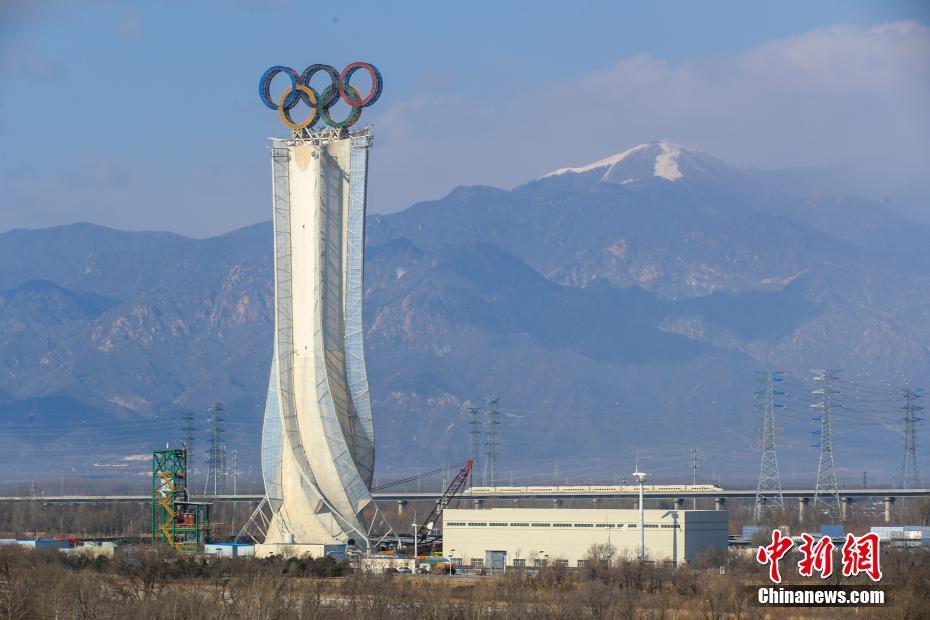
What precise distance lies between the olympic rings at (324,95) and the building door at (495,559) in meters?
35.0

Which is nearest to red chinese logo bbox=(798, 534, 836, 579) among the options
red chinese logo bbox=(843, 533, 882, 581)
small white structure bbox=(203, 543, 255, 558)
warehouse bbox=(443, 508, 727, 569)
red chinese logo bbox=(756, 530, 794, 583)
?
red chinese logo bbox=(843, 533, 882, 581)

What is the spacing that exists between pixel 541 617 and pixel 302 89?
205 feet

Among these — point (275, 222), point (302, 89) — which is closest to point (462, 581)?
point (275, 222)

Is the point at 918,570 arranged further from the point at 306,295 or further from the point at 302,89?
the point at 302,89

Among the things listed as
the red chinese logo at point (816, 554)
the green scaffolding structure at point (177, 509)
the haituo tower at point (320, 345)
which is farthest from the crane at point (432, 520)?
the red chinese logo at point (816, 554)

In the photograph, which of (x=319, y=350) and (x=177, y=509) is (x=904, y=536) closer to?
(x=319, y=350)

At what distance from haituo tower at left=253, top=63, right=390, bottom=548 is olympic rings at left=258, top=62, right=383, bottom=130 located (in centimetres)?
16

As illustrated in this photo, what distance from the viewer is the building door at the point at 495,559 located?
131 meters

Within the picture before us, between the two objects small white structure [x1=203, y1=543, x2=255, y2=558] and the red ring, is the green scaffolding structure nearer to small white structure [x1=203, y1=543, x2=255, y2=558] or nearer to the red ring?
small white structure [x1=203, y1=543, x2=255, y2=558]

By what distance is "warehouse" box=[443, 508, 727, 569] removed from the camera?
12781 centimetres

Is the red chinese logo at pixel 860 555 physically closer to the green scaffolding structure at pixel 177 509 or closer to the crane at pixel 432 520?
the crane at pixel 432 520

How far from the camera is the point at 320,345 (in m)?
129

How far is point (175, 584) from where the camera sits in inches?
4203

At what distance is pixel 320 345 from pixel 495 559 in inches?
841
